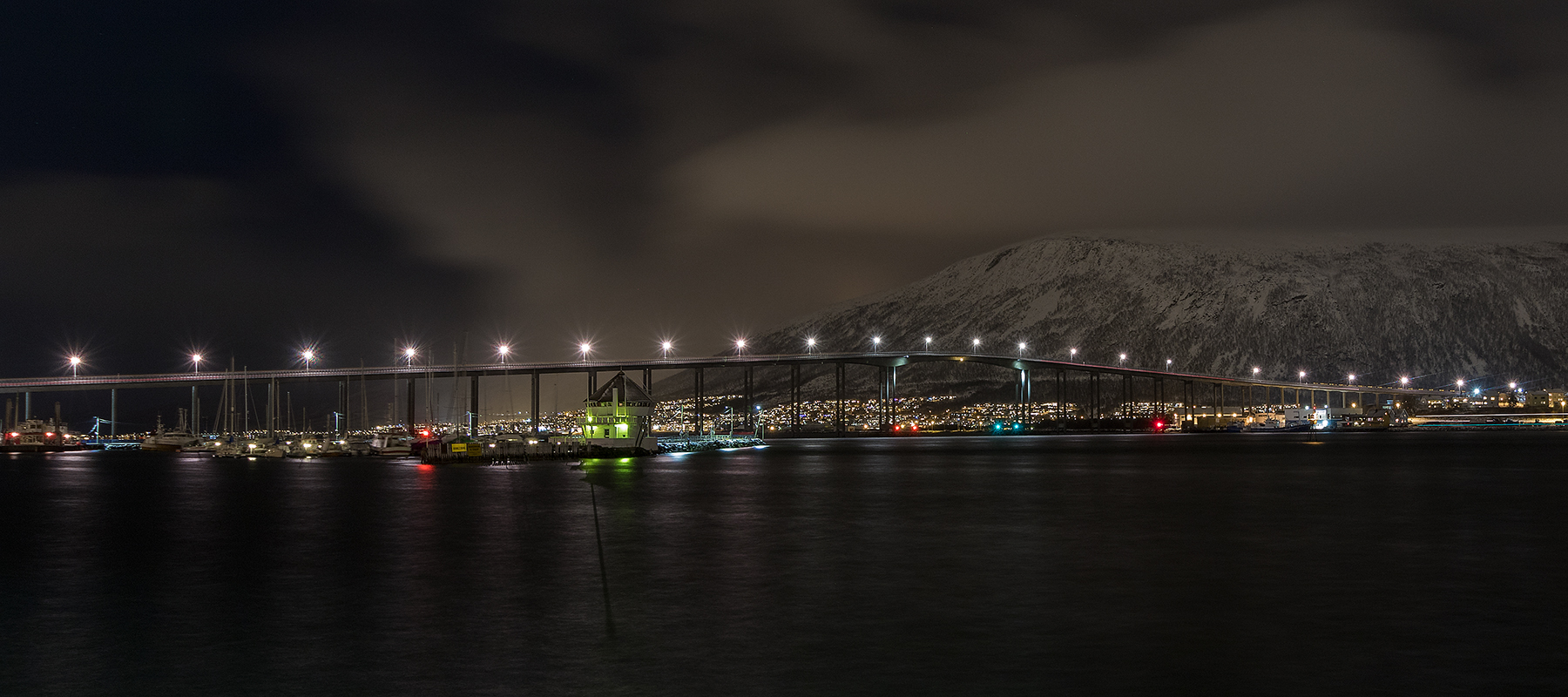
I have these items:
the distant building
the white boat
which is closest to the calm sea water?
the distant building

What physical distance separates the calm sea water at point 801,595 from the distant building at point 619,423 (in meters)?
60.3

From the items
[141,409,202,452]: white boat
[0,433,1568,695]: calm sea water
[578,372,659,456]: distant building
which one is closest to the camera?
[0,433,1568,695]: calm sea water

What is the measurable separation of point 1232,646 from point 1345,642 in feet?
5.64

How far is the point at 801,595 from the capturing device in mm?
20531

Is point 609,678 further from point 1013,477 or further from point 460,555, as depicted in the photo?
point 1013,477

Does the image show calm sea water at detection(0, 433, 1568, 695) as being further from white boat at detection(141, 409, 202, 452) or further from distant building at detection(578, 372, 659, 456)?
white boat at detection(141, 409, 202, 452)

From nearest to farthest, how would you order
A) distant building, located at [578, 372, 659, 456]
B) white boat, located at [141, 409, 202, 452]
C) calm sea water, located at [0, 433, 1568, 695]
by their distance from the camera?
calm sea water, located at [0, 433, 1568, 695], distant building, located at [578, 372, 659, 456], white boat, located at [141, 409, 202, 452]

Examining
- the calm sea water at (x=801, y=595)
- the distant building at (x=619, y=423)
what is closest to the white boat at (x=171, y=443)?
the distant building at (x=619, y=423)

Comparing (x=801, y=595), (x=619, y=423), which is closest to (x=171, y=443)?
(x=619, y=423)

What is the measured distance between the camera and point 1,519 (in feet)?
Answer: 137

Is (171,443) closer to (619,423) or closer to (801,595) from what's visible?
(619,423)

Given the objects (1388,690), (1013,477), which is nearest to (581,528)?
(1388,690)

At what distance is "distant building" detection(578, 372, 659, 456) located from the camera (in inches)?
4267

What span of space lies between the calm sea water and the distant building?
2375 inches
